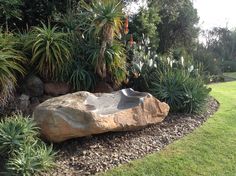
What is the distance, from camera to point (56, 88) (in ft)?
22.9

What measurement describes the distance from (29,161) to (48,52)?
2743mm

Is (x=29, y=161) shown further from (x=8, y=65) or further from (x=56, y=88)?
(x=56, y=88)

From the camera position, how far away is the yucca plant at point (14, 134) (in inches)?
184

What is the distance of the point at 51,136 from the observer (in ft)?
17.2

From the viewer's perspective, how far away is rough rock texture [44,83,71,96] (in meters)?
6.92

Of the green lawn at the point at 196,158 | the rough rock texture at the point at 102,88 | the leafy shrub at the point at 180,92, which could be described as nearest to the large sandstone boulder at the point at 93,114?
the green lawn at the point at 196,158

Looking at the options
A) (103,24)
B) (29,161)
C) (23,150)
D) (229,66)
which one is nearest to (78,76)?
(103,24)

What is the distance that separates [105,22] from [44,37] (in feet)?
4.22

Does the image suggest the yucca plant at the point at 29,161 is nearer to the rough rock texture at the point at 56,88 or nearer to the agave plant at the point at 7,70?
the agave plant at the point at 7,70

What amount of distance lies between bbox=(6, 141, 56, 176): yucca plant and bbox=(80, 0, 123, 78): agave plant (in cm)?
282

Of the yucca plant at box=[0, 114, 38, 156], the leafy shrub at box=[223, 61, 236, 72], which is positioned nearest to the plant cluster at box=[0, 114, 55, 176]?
the yucca plant at box=[0, 114, 38, 156]

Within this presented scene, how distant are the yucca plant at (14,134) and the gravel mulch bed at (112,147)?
23.3 inches

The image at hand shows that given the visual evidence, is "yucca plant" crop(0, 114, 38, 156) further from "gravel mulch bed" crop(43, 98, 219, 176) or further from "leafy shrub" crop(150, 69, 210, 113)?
"leafy shrub" crop(150, 69, 210, 113)

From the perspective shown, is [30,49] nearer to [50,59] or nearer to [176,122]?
[50,59]
